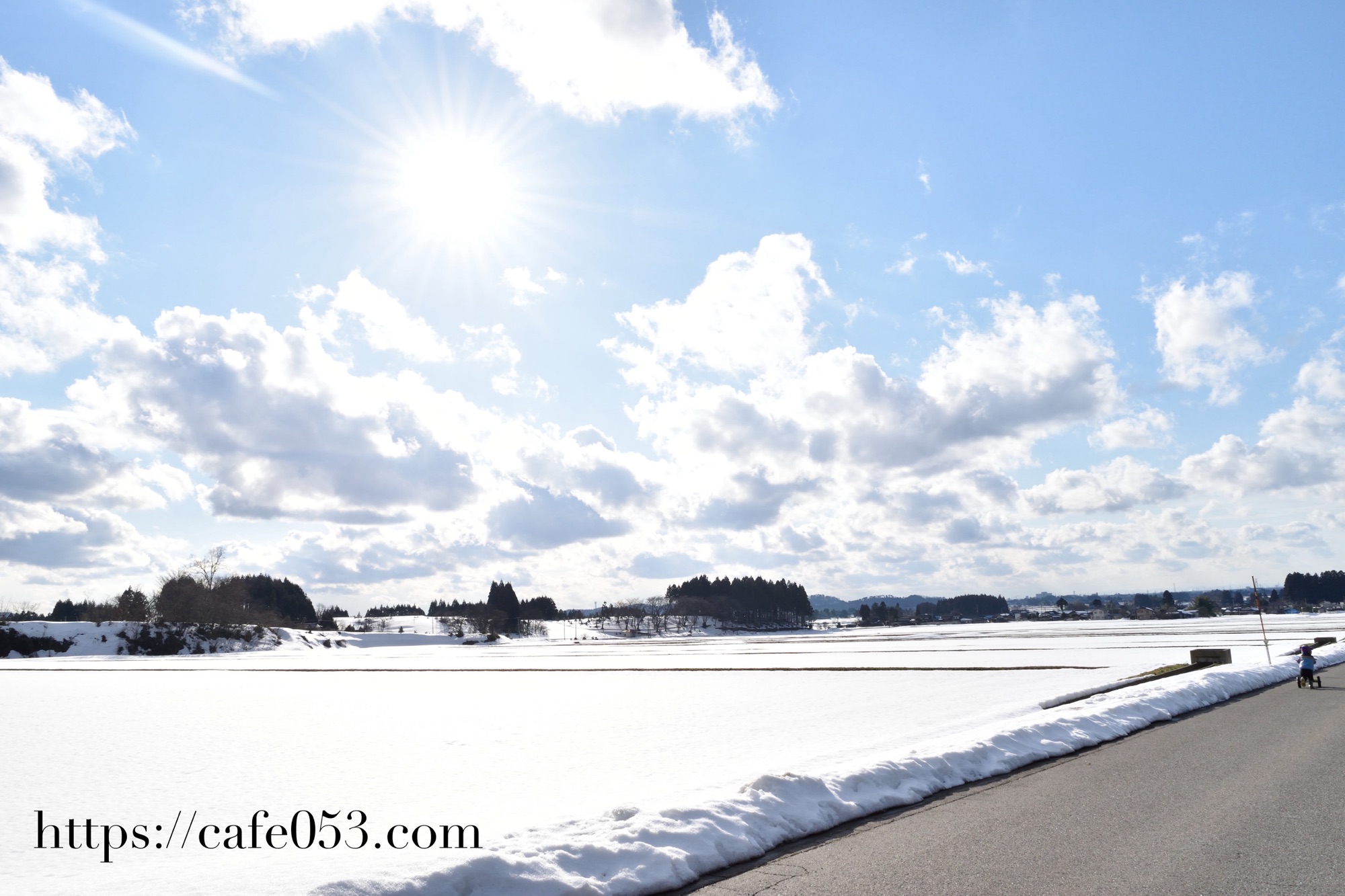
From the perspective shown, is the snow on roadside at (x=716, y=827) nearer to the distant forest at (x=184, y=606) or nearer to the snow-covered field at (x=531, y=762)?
the snow-covered field at (x=531, y=762)

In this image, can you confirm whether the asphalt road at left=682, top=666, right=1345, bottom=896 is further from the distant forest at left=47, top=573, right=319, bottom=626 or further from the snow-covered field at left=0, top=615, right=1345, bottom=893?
the distant forest at left=47, top=573, right=319, bottom=626

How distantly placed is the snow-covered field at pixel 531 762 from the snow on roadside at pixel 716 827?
1.1 inches

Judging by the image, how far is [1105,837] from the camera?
27.7 ft

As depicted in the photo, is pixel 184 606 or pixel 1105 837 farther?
pixel 184 606

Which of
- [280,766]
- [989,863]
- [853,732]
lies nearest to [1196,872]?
[989,863]

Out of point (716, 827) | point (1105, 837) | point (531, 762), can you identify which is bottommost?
point (531, 762)

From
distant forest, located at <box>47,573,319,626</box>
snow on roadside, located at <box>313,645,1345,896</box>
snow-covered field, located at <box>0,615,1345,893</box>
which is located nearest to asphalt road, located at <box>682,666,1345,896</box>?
snow on roadside, located at <box>313,645,1345,896</box>

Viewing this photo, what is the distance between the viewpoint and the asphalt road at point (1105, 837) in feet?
23.2

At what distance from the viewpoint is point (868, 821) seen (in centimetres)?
984

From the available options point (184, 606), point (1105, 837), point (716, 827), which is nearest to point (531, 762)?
point (716, 827)

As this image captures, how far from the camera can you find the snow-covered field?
808 centimetres

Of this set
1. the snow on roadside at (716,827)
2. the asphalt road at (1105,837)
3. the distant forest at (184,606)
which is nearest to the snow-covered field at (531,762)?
the snow on roadside at (716,827)

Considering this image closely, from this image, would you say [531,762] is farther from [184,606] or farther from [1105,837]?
[184,606]

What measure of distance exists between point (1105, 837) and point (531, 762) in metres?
10.5
